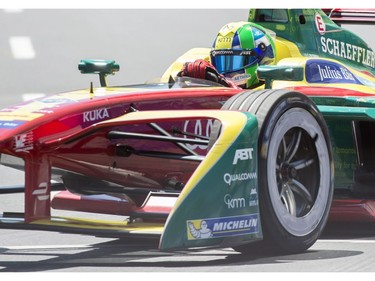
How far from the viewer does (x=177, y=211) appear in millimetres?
5473

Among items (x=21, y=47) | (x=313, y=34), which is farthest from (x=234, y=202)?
(x=21, y=47)

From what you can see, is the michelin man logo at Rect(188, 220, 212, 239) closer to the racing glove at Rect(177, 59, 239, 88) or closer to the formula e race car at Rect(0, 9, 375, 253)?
the formula e race car at Rect(0, 9, 375, 253)

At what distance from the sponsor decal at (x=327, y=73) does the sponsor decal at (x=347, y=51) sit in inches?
28.6

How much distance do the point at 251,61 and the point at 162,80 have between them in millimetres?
865

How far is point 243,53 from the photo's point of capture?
27.8 feet

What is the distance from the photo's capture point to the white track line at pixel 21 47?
40.1 feet

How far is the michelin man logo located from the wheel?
401 mm

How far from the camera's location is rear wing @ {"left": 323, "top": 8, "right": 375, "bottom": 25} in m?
10.1

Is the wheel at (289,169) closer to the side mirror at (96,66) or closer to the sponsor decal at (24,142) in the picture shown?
the sponsor decal at (24,142)

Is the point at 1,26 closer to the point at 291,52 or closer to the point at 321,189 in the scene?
the point at 291,52

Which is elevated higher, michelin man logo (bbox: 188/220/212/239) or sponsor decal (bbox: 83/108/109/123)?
sponsor decal (bbox: 83/108/109/123)

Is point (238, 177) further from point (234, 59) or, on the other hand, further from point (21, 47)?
point (21, 47)

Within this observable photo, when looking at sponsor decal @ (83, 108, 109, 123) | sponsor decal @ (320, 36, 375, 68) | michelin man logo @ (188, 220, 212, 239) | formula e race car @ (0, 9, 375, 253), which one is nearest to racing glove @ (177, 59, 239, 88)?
formula e race car @ (0, 9, 375, 253)

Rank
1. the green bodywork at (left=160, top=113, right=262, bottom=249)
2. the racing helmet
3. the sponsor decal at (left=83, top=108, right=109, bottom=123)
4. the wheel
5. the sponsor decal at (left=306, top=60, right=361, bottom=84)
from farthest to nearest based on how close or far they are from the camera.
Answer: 1. the racing helmet
2. the sponsor decal at (left=306, top=60, right=361, bottom=84)
3. the sponsor decal at (left=83, top=108, right=109, bottom=123)
4. the wheel
5. the green bodywork at (left=160, top=113, right=262, bottom=249)
